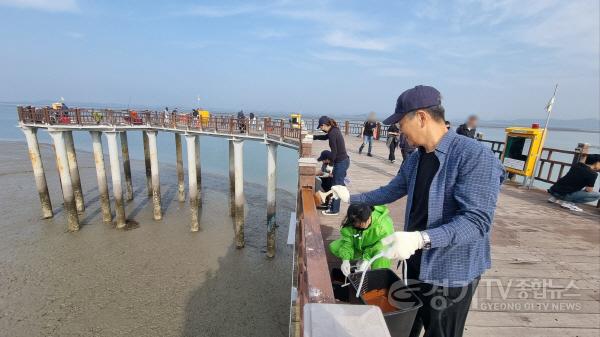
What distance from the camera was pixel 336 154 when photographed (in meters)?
5.57

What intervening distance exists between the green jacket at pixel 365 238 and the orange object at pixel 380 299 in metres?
0.64

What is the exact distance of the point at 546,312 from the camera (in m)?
3.22

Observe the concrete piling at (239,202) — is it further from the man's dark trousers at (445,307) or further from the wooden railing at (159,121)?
the man's dark trousers at (445,307)

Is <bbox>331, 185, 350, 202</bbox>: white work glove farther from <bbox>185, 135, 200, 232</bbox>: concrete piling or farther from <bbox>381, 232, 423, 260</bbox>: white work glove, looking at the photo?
<bbox>185, 135, 200, 232</bbox>: concrete piling

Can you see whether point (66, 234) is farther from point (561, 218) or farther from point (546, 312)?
point (561, 218)

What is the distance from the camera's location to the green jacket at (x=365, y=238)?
2.92 meters

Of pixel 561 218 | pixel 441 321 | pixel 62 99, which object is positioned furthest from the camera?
pixel 62 99

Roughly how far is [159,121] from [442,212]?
17.7 meters

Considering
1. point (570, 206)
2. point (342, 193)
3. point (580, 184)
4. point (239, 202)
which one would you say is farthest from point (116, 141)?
point (580, 184)

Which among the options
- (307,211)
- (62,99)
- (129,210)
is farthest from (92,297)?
(62,99)

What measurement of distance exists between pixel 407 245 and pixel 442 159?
0.58 m

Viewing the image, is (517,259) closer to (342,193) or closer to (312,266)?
(342,193)

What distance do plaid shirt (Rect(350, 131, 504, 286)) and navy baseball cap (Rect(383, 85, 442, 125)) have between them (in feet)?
0.80

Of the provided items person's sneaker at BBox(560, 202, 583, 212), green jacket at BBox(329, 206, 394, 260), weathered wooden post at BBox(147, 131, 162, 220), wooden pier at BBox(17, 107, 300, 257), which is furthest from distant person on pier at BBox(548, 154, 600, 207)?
weathered wooden post at BBox(147, 131, 162, 220)
